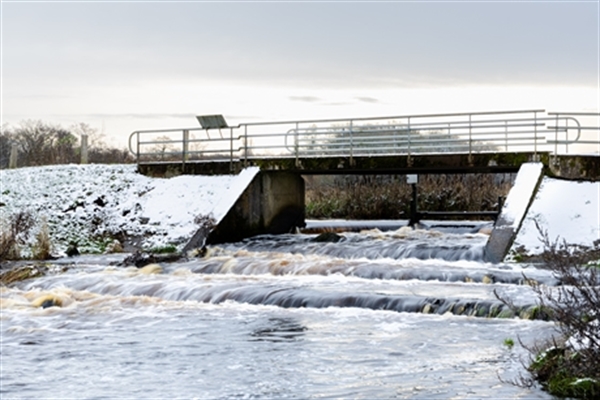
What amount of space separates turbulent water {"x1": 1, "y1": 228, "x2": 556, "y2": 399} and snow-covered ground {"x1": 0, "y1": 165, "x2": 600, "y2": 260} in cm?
423

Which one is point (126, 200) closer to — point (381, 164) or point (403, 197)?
point (381, 164)

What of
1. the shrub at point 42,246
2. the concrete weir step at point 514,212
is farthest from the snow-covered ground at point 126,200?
the shrub at point 42,246

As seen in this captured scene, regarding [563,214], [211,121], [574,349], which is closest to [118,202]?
[211,121]

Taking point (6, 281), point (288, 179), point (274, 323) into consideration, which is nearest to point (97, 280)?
point (6, 281)

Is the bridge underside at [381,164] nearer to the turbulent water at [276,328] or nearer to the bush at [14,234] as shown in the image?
the turbulent water at [276,328]

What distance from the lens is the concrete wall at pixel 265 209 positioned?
27.7 meters

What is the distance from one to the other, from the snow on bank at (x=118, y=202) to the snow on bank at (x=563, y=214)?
31.2 feet

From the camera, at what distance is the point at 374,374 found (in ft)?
35.7

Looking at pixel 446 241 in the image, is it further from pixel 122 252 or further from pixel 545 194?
pixel 122 252

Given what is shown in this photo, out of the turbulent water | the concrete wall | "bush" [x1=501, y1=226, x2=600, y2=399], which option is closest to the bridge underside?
the concrete wall

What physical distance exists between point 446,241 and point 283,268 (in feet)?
21.2

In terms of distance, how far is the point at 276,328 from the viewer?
14.1 metres

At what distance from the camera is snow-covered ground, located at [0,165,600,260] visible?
27.0 m

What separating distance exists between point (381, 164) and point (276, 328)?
14.5 m
